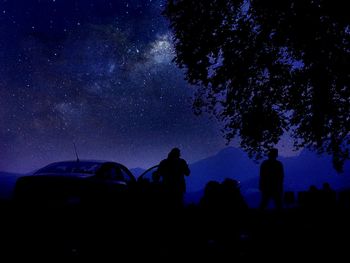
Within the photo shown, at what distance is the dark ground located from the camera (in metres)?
4.32

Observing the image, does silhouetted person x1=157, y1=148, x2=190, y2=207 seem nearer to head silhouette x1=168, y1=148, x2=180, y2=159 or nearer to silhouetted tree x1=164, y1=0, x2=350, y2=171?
head silhouette x1=168, y1=148, x2=180, y2=159

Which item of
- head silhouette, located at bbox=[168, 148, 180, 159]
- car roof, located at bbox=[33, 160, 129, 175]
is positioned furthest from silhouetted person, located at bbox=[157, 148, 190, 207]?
car roof, located at bbox=[33, 160, 129, 175]

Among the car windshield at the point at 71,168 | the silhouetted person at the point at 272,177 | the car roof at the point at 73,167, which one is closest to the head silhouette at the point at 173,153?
the car roof at the point at 73,167

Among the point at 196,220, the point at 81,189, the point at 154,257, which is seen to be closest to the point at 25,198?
the point at 81,189

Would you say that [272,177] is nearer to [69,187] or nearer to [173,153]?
[173,153]

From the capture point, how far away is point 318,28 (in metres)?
11.3

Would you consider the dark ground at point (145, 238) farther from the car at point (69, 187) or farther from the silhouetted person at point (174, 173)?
the silhouetted person at point (174, 173)

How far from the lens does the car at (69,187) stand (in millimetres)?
6363

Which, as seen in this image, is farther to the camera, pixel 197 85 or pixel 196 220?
pixel 197 85

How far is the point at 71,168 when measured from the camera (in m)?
7.84

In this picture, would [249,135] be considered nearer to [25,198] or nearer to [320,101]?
[320,101]

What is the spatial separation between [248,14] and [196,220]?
8004 mm

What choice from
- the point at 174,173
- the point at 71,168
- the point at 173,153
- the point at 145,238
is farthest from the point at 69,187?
the point at 173,153

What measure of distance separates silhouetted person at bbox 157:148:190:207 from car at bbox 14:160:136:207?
1.91 m
